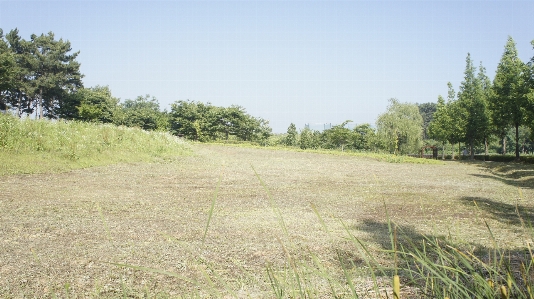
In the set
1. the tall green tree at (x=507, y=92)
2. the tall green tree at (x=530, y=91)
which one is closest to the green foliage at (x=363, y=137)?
the tall green tree at (x=507, y=92)

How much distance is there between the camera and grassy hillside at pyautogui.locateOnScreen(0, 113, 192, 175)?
1050 centimetres

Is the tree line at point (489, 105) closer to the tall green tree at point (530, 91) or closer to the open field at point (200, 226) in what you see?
the tall green tree at point (530, 91)

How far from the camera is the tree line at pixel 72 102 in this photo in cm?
3391

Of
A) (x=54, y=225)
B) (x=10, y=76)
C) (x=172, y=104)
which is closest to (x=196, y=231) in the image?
(x=54, y=225)

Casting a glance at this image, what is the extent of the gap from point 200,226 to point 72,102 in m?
45.0

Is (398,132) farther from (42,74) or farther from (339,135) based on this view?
(42,74)

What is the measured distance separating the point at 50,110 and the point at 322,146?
38394 mm

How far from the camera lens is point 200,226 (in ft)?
17.9

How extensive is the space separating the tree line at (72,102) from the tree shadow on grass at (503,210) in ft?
86.8

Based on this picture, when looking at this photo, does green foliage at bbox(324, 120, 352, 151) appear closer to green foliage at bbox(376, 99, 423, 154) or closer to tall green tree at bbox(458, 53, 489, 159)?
green foliage at bbox(376, 99, 423, 154)

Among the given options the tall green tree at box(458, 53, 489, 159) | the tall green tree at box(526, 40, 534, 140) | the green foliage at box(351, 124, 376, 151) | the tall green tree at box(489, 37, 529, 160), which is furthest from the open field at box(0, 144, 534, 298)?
the green foliage at box(351, 124, 376, 151)

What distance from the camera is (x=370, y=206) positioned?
737 centimetres

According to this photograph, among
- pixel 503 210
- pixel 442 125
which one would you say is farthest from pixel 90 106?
pixel 503 210

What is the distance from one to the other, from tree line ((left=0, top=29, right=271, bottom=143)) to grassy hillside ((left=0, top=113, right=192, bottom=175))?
17.3m
